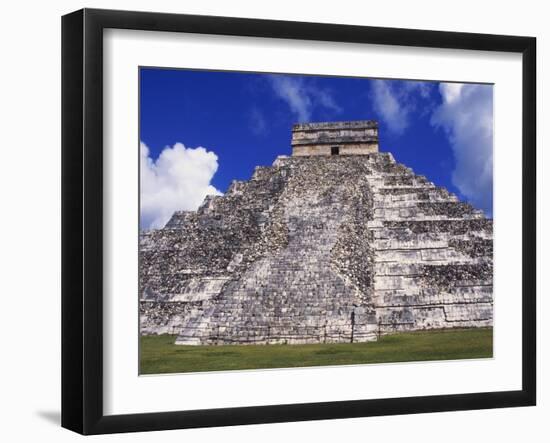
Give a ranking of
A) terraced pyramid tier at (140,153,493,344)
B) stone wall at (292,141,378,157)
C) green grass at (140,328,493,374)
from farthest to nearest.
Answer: stone wall at (292,141,378,157), terraced pyramid tier at (140,153,493,344), green grass at (140,328,493,374)

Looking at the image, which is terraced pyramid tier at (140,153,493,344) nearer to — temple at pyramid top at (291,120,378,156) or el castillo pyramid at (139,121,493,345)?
el castillo pyramid at (139,121,493,345)

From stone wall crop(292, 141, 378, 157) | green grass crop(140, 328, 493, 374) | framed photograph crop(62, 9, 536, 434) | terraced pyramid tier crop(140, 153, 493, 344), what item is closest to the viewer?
framed photograph crop(62, 9, 536, 434)

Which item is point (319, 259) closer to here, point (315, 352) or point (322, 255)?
point (322, 255)

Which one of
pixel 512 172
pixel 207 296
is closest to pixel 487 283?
pixel 512 172

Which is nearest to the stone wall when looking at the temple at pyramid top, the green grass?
the temple at pyramid top

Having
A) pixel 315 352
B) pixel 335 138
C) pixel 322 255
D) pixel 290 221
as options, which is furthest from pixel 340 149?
pixel 315 352

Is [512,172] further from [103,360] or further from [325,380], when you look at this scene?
[103,360]
